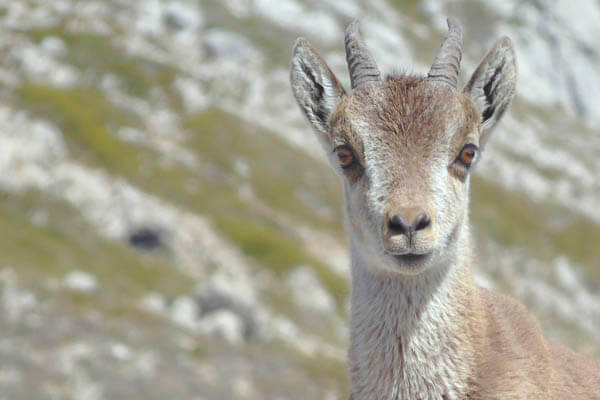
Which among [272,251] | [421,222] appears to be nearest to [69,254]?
[272,251]

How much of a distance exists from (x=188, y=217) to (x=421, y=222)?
90.6 m

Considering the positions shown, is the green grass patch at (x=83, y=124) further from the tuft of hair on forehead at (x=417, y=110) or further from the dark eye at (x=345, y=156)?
the tuft of hair on forehead at (x=417, y=110)

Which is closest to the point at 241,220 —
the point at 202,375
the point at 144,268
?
the point at 144,268

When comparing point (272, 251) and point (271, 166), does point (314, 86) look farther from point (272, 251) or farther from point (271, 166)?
point (271, 166)

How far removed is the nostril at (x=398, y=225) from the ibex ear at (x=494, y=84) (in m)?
2.62

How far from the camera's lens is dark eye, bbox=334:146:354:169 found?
9.89 meters

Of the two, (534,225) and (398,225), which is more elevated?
(534,225)

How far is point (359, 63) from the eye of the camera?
1065cm

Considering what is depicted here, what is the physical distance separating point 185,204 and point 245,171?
2959 centimetres

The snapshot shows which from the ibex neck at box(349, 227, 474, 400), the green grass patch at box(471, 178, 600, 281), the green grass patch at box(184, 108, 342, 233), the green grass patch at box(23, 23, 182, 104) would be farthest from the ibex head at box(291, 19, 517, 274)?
the green grass patch at box(471, 178, 600, 281)

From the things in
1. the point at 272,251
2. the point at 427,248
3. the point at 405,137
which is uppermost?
the point at 272,251

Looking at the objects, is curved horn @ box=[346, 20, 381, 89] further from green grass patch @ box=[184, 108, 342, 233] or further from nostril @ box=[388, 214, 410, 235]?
green grass patch @ box=[184, 108, 342, 233]

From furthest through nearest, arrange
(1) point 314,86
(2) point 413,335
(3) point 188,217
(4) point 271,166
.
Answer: (4) point 271,166, (3) point 188,217, (1) point 314,86, (2) point 413,335

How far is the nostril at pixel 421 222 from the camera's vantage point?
8.37 m
